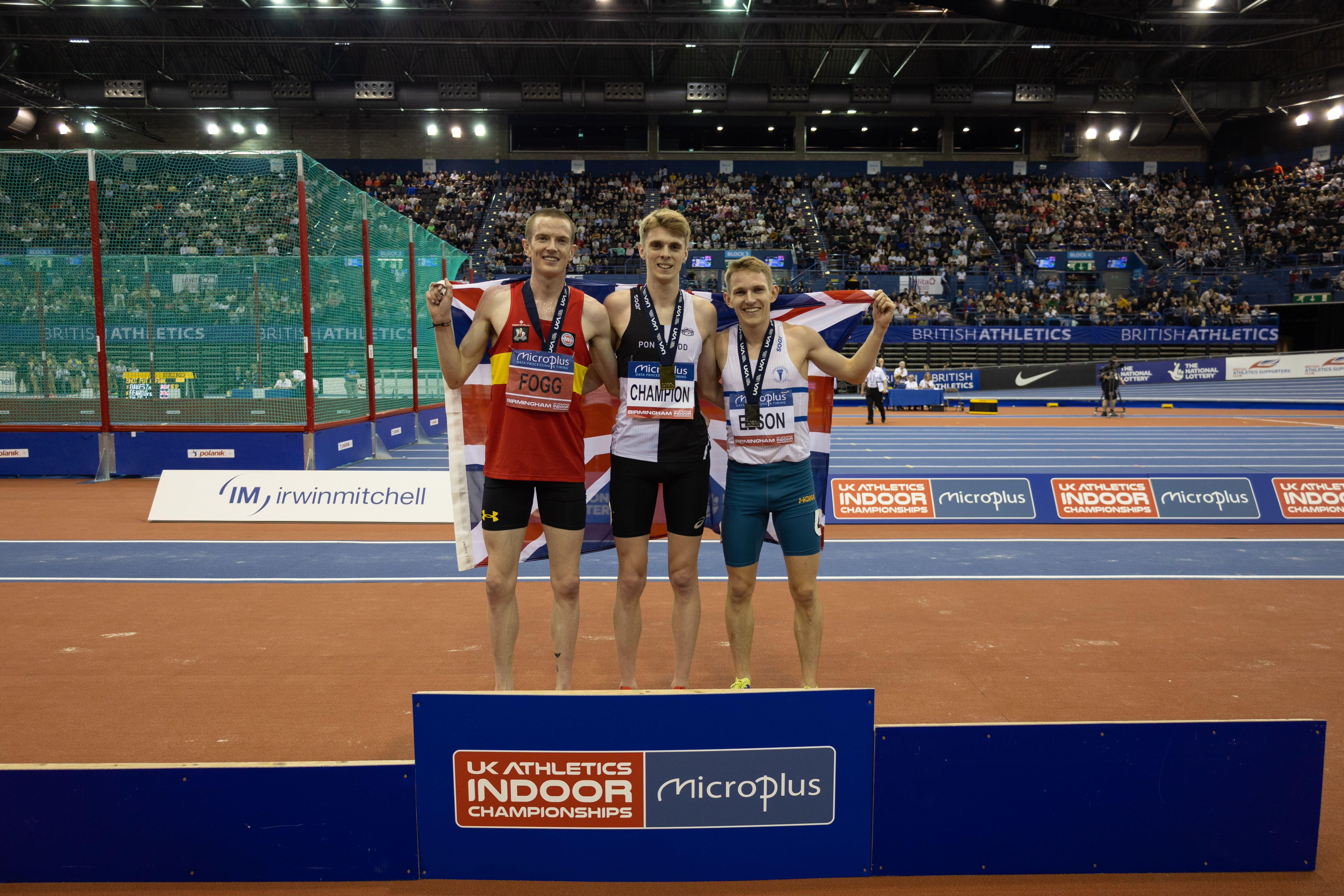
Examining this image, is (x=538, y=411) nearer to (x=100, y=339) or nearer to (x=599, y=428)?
(x=599, y=428)

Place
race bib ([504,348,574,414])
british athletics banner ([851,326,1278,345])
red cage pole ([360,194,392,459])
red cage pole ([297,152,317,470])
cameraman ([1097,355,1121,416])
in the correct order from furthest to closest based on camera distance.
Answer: british athletics banner ([851,326,1278,345]) < cameraman ([1097,355,1121,416]) < red cage pole ([360,194,392,459]) < red cage pole ([297,152,317,470]) < race bib ([504,348,574,414])

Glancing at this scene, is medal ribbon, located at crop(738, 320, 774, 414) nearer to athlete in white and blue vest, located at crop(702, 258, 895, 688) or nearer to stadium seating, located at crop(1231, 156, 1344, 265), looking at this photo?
athlete in white and blue vest, located at crop(702, 258, 895, 688)

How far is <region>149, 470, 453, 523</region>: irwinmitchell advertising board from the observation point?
8336mm

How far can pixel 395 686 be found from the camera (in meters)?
4.07

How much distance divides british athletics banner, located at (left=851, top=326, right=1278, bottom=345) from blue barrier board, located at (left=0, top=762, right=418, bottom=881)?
102 feet

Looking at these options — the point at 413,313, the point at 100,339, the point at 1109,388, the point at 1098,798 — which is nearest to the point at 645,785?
the point at 1098,798

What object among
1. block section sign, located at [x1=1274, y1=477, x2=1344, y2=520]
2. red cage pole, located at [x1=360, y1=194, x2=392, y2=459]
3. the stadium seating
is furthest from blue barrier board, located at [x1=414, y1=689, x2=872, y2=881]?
the stadium seating

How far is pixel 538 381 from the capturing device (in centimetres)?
321

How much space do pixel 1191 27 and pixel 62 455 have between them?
40.8 m

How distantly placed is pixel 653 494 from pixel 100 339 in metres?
11.8

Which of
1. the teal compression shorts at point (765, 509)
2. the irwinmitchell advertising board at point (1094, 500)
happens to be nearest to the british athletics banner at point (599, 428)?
the teal compression shorts at point (765, 509)

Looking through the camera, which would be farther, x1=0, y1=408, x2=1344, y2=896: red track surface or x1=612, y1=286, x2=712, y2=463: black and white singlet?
x1=612, y1=286, x2=712, y2=463: black and white singlet

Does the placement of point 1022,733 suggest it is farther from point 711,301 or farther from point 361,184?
point 361,184

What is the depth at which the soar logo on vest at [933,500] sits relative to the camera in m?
8.42
